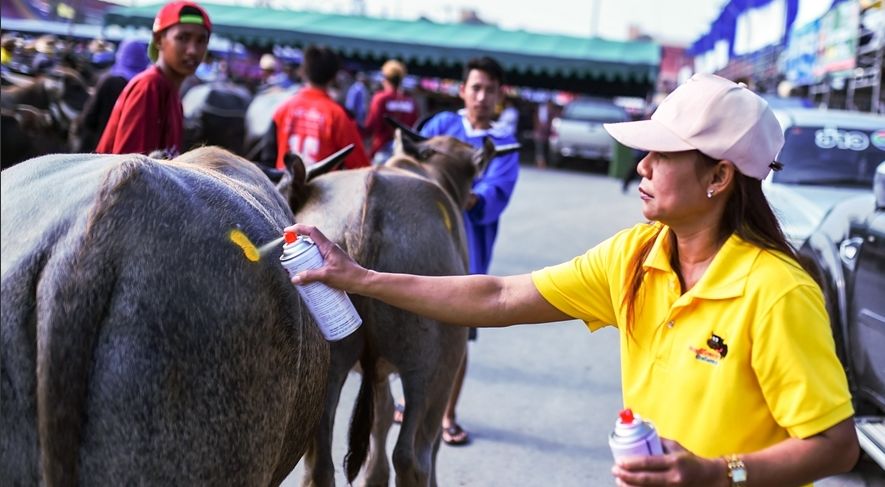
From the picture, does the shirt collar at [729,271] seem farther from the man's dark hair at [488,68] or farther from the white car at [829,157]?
the white car at [829,157]

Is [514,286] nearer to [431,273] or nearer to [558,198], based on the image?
[431,273]

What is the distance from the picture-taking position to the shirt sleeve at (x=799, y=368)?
1.99m

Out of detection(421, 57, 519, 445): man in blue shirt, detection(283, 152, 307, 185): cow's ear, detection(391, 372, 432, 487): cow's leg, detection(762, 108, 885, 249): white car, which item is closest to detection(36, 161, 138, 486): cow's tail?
detection(391, 372, 432, 487): cow's leg

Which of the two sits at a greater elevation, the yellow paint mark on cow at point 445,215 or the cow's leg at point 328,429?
the yellow paint mark on cow at point 445,215

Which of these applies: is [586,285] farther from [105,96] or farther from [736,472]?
[105,96]

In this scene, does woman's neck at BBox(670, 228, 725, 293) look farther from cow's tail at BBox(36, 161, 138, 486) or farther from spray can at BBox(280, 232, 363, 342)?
cow's tail at BBox(36, 161, 138, 486)

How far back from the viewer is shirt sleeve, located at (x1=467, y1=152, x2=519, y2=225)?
5.42 m

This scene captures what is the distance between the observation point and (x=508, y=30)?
27047 mm

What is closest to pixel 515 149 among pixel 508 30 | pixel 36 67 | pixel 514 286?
pixel 514 286

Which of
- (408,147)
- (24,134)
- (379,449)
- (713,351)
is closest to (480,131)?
(408,147)

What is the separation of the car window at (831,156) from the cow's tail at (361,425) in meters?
5.45

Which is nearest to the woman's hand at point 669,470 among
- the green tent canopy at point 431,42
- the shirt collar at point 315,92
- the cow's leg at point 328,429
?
the cow's leg at point 328,429

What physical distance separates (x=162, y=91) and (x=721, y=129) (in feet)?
9.45

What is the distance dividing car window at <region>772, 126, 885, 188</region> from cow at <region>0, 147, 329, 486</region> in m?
6.85
